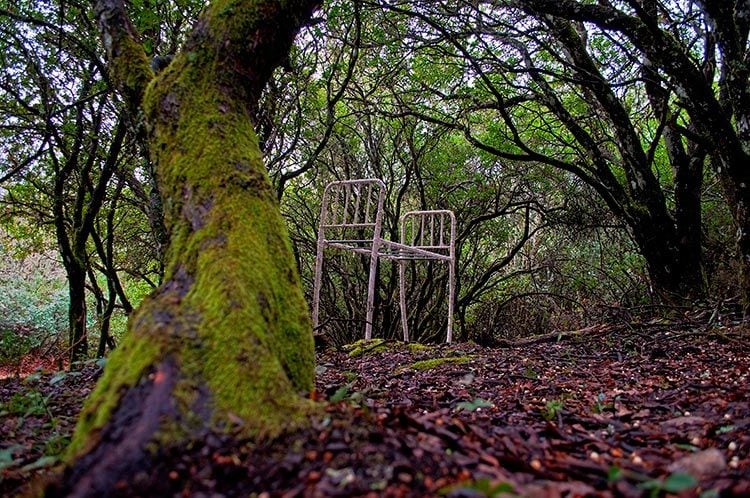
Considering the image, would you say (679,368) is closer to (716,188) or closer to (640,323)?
(640,323)

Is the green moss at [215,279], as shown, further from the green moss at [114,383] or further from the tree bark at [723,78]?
the tree bark at [723,78]

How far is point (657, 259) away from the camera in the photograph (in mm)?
4742

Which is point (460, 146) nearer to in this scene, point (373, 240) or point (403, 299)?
point (403, 299)

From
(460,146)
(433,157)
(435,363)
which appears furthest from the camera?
(460,146)

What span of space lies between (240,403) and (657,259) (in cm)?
470

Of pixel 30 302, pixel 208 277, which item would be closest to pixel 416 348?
pixel 208 277

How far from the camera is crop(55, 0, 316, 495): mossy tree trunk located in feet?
3.50

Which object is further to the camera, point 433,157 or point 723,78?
point 433,157

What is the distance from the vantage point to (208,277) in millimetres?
1386

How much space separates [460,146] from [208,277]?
609cm

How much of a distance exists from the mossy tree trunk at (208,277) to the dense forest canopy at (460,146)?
0.81ft

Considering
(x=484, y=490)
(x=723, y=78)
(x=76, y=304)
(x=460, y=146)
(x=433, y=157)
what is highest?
(x=460, y=146)

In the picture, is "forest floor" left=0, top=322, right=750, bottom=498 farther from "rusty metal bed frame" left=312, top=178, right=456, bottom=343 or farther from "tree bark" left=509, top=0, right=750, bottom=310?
"rusty metal bed frame" left=312, top=178, right=456, bottom=343

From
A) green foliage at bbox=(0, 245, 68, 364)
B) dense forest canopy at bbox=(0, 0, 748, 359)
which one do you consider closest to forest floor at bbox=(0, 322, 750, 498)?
dense forest canopy at bbox=(0, 0, 748, 359)
